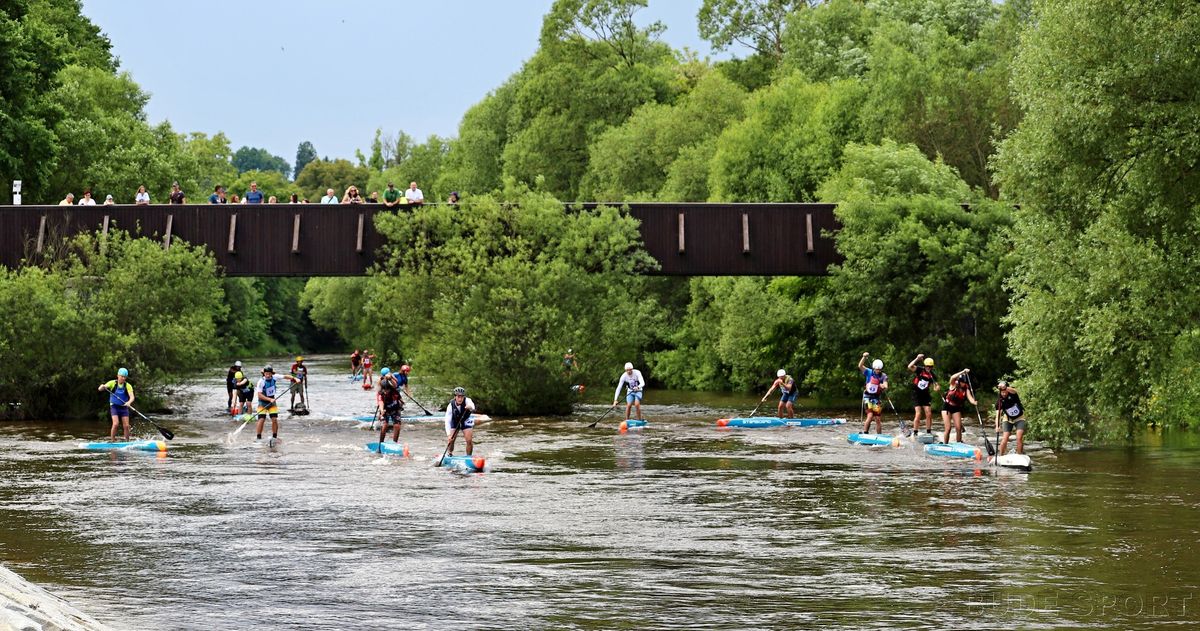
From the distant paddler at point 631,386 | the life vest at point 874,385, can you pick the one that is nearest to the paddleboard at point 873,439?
the life vest at point 874,385

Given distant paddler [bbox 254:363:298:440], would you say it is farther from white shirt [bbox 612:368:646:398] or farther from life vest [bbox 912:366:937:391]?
life vest [bbox 912:366:937:391]

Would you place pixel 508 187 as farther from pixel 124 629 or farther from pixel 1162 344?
pixel 124 629

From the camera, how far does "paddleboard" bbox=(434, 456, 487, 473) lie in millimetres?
29562

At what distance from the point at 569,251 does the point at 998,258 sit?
1286 cm

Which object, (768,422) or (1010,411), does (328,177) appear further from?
(1010,411)

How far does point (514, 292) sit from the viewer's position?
44.7 m

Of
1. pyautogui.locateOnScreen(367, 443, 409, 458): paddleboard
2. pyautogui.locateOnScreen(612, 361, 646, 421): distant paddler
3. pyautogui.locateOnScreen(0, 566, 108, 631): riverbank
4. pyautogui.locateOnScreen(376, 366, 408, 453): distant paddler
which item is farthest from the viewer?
pyautogui.locateOnScreen(612, 361, 646, 421): distant paddler

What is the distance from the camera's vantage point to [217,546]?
67.4 ft

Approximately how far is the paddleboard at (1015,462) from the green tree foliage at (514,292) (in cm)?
1746

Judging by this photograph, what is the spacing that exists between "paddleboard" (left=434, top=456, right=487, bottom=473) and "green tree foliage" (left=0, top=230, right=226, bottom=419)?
16.7 metres

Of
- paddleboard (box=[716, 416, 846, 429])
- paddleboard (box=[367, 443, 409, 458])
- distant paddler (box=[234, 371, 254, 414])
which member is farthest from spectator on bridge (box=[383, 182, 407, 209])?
paddleboard (box=[367, 443, 409, 458])

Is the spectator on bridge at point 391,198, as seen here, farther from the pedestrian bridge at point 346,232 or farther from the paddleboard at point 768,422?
the paddleboard at point 768,422

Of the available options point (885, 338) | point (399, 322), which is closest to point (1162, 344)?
point (885, 338)

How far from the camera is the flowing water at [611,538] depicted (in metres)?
16.1
